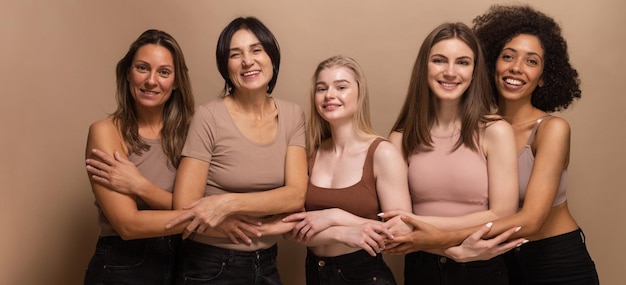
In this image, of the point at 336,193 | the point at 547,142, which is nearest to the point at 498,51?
the point at 547,142

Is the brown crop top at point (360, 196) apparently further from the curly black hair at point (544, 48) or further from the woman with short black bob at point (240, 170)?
the curly black hair at point (544, 48)

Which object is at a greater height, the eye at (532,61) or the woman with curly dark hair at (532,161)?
the eye at (532,61)

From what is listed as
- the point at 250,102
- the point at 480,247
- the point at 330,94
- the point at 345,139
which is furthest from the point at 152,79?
the point at 480,247

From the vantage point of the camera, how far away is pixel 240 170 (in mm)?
2379

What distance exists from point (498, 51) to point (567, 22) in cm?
76

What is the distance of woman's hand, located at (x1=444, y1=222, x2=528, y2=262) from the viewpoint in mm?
2250

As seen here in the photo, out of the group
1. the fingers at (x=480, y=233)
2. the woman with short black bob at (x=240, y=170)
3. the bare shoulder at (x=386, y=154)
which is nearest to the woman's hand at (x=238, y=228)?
the woman with short black bob at (x=240, y=170)

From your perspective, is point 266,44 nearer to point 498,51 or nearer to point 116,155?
point 116,155

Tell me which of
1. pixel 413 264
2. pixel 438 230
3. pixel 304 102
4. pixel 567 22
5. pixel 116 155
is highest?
pixel 567 22

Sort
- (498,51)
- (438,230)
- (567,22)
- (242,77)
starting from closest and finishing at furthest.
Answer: (438,230)
(242,77)
(498,51)
(567,22)

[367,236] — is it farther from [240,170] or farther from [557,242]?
[557,242]

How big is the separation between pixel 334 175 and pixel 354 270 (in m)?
0.40

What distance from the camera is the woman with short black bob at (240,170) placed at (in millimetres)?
2314

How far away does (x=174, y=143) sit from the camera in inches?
98.0
